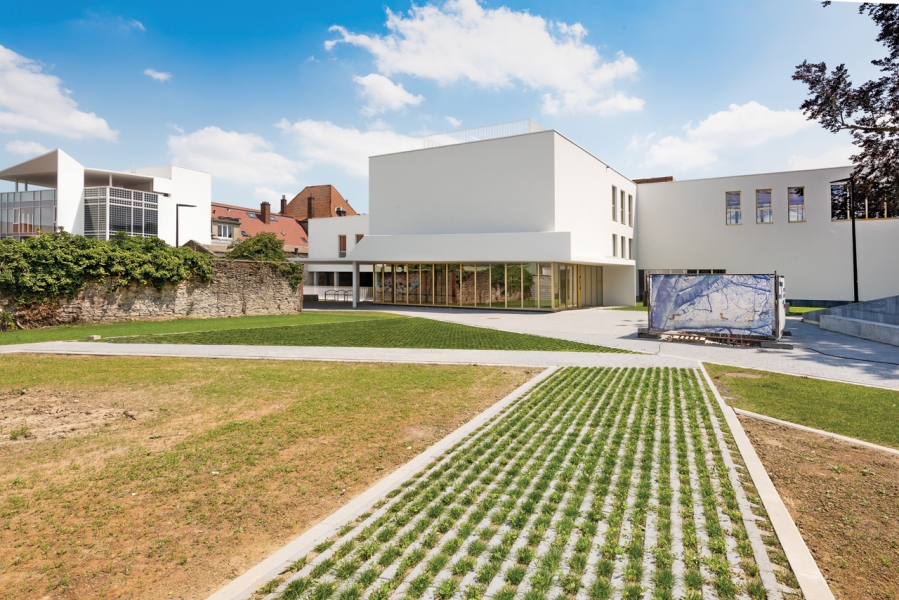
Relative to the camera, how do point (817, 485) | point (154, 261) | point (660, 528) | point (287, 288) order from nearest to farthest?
point (660, 528)
point (817, 485)
point (154, 261)
point (287, 288)

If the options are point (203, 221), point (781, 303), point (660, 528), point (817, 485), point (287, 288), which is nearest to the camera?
point (660, 528)

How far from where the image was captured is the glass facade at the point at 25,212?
1542 inches

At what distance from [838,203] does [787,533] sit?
1439 inches

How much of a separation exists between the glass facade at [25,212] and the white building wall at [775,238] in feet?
143

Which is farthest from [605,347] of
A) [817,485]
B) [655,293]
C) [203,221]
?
[203,221]

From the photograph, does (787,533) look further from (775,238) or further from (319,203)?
(319,203)

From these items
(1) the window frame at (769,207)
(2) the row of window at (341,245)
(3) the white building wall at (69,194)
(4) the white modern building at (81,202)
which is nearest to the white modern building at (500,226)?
(1) the window frame at (769,207)

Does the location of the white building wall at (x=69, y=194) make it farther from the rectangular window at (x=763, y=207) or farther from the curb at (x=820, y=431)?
the rectangular window at (x=763, y=207)

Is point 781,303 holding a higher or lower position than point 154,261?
lower

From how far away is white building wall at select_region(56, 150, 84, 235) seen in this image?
38.9 m

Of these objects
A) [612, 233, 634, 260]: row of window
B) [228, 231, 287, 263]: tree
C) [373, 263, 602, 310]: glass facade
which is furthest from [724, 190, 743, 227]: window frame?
[228, 231, 287, 263]: tree

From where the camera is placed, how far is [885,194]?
71.0 feet

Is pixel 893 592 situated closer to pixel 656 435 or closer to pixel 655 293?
pixel 656 435

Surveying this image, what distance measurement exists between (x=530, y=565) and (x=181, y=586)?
2.06 meters
